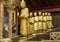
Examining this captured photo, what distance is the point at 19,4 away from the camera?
18.6 ft

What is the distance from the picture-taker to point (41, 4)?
5.93 metres

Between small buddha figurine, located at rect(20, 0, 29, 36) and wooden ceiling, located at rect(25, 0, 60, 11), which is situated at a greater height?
wooden ceiling, located at rect(25, 0, 60, 11)

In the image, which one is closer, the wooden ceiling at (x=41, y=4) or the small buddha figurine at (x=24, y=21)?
the small buddha figurine at (x=24, y=21)

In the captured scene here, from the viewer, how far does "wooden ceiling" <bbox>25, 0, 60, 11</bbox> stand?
5.82 metres

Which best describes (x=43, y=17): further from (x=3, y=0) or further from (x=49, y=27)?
(x=3, y=0)

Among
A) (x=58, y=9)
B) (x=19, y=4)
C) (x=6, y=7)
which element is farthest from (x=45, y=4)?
(x=6, y=7)

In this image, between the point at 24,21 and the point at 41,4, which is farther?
the point at 41,4

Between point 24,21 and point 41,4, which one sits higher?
point 41,4

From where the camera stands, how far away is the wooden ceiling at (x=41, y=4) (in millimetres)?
5823

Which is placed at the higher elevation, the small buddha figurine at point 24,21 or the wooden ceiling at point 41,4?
the wooden ceiling at point 41,4

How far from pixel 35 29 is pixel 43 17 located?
0.45 metres

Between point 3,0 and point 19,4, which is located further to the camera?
point 19,4

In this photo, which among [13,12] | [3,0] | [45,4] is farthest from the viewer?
[45,4]

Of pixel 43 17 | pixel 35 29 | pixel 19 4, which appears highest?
pixel 19 4
